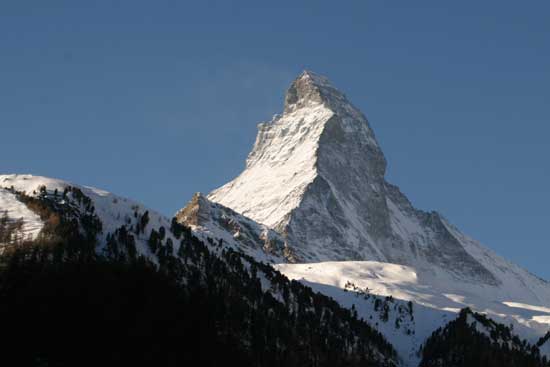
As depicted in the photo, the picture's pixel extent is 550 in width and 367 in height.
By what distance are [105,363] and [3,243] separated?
132 feet

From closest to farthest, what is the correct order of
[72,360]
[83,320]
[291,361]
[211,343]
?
[72,360] → [83,320] → [211,343] → [291,361]

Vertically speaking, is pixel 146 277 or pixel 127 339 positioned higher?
pixel 146 277

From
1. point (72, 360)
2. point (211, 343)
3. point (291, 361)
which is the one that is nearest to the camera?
point (72, 360)

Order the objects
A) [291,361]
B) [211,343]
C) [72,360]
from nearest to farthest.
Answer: [72,360] → [211,343] → [291,361]

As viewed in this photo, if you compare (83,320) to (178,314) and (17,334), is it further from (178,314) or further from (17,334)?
(178,314)

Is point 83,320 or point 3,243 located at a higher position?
point 3,243

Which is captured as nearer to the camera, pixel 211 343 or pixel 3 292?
pixel 3 292

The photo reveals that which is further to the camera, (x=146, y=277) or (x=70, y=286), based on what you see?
(x=146, y=277)

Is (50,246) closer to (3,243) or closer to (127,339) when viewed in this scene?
(3,243)

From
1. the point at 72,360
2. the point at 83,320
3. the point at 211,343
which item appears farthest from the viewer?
the point at 211,343

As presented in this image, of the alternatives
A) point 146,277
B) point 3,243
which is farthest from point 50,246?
point 146,277

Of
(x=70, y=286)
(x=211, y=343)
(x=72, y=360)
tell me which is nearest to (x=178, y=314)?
(x=211, y=343)

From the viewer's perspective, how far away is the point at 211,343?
7343 inches

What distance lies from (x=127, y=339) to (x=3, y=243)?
114ft
